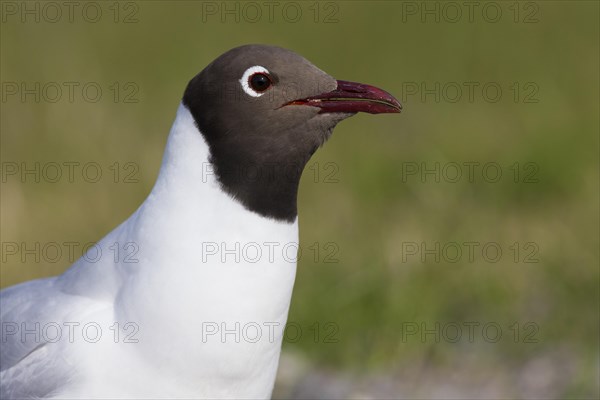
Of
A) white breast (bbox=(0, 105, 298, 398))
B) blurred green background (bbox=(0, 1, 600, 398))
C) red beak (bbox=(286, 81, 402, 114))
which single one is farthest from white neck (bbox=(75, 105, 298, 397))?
blurred green background (bbox=(0, 1, 600, 398))

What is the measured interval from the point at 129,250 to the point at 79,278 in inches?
7.5

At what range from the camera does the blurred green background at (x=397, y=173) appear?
446 centimetres

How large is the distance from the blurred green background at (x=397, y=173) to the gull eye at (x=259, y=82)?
1.74m

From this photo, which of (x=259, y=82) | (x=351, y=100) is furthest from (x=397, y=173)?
(x=259, y=82)

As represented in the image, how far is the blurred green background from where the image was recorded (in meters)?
4.46

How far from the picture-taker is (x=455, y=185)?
5668 mm

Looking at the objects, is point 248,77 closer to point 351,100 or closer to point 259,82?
point 259,82

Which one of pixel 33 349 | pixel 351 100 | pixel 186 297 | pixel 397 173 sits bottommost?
pixel 33 349

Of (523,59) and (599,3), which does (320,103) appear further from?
(599,3)

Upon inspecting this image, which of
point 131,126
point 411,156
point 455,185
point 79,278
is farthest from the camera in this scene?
point 131,126

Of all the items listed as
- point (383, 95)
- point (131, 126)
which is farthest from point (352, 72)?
point (383, 95)

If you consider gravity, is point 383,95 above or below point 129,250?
above

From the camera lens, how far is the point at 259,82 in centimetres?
282

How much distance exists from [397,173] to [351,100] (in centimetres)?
308
